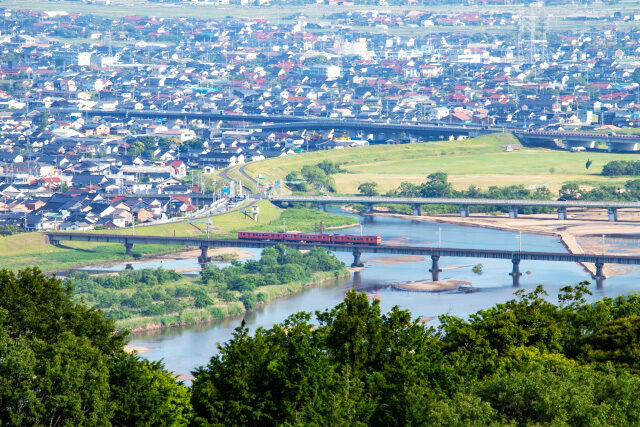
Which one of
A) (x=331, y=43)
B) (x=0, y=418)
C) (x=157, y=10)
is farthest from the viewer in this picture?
(x=157, y=10)

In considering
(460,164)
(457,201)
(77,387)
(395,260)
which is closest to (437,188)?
(457,201)

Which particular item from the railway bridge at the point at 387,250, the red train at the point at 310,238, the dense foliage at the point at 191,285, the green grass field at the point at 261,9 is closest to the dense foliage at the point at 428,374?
the dense foliage at the point at 191,285

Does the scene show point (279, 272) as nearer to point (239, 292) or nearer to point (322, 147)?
point (239, 292)

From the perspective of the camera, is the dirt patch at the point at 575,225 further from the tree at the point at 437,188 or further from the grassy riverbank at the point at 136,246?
the grassy riverbank at the point at 136,246

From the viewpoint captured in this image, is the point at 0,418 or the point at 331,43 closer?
the point at 0,418

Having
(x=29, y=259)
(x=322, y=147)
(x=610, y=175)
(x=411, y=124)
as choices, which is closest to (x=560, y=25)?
(x=411, y=124)
